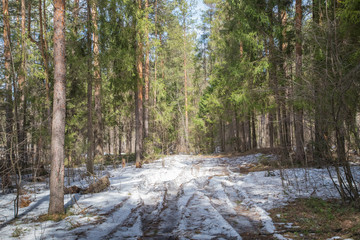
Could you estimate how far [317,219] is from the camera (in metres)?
4.63

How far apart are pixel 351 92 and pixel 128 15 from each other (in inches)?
428

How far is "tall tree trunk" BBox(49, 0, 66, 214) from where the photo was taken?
5.28m

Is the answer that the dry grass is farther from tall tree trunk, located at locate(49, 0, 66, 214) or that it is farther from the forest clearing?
tall tree trunk, located at locate(49, 0, 66, 214)

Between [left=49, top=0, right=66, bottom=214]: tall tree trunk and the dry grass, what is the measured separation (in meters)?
4.76

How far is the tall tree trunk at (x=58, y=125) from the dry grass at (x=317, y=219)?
4762 mm

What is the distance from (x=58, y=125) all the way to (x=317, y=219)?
232 inches

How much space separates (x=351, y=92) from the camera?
4.79 meters

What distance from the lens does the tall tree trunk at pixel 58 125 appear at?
5.28 m

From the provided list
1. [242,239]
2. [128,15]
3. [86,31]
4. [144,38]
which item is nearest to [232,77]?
[144,38]

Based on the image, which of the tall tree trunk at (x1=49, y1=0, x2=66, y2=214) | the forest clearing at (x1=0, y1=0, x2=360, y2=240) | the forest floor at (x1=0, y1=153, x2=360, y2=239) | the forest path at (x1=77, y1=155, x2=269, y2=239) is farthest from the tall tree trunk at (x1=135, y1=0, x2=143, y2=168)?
the tall tree trunk at (x1=49, y1=0, x2=66, y2=214)

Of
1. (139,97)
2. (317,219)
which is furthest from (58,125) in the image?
(139,97)

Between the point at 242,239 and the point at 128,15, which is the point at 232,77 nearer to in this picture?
the point at 128,15

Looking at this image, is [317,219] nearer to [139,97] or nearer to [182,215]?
[182,215]

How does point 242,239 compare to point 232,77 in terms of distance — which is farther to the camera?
point 232,77
